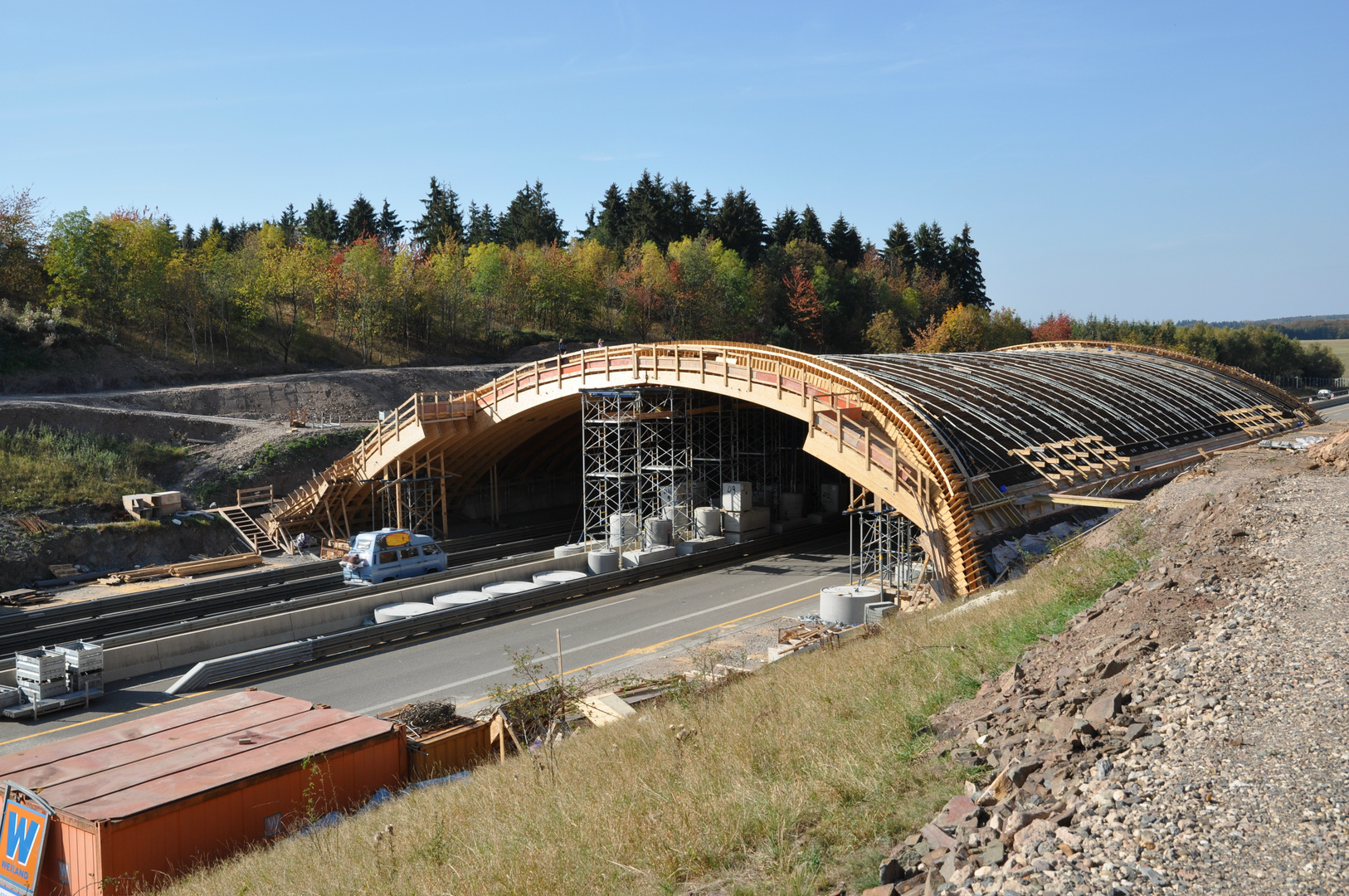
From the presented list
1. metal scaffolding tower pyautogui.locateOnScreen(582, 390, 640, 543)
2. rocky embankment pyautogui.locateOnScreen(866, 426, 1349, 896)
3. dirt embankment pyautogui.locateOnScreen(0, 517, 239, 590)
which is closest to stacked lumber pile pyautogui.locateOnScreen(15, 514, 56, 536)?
dirt embankment pyautogui.locateOnScreen(0, 517, 239, 590)

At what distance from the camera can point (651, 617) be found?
81.3 ft

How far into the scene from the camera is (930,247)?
102 metres

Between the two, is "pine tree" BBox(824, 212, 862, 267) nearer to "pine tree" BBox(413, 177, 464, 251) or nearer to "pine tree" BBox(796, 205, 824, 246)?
"pine tree" BBox(796, 205, 824, 246)

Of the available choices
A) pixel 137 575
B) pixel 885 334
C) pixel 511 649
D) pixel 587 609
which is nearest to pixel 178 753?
pixel 511 649

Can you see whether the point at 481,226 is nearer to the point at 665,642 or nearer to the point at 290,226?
the point at 290,226

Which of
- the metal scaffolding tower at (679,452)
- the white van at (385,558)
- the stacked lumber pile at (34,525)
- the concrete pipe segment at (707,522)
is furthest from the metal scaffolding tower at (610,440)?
the stacked lumber pile at (34,525)

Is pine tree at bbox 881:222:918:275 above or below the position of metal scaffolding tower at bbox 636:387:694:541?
above

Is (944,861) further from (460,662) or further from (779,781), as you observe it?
(460,662)

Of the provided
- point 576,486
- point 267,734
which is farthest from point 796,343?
point 267,734

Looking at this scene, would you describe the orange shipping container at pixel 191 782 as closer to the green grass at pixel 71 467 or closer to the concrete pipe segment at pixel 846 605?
the concrete pipe segment at pixel 846 605

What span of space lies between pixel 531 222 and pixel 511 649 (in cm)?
7371

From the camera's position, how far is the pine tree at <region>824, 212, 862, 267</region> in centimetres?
9525

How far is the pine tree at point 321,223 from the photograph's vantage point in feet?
291

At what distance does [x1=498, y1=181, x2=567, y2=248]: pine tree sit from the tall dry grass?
264 feet
